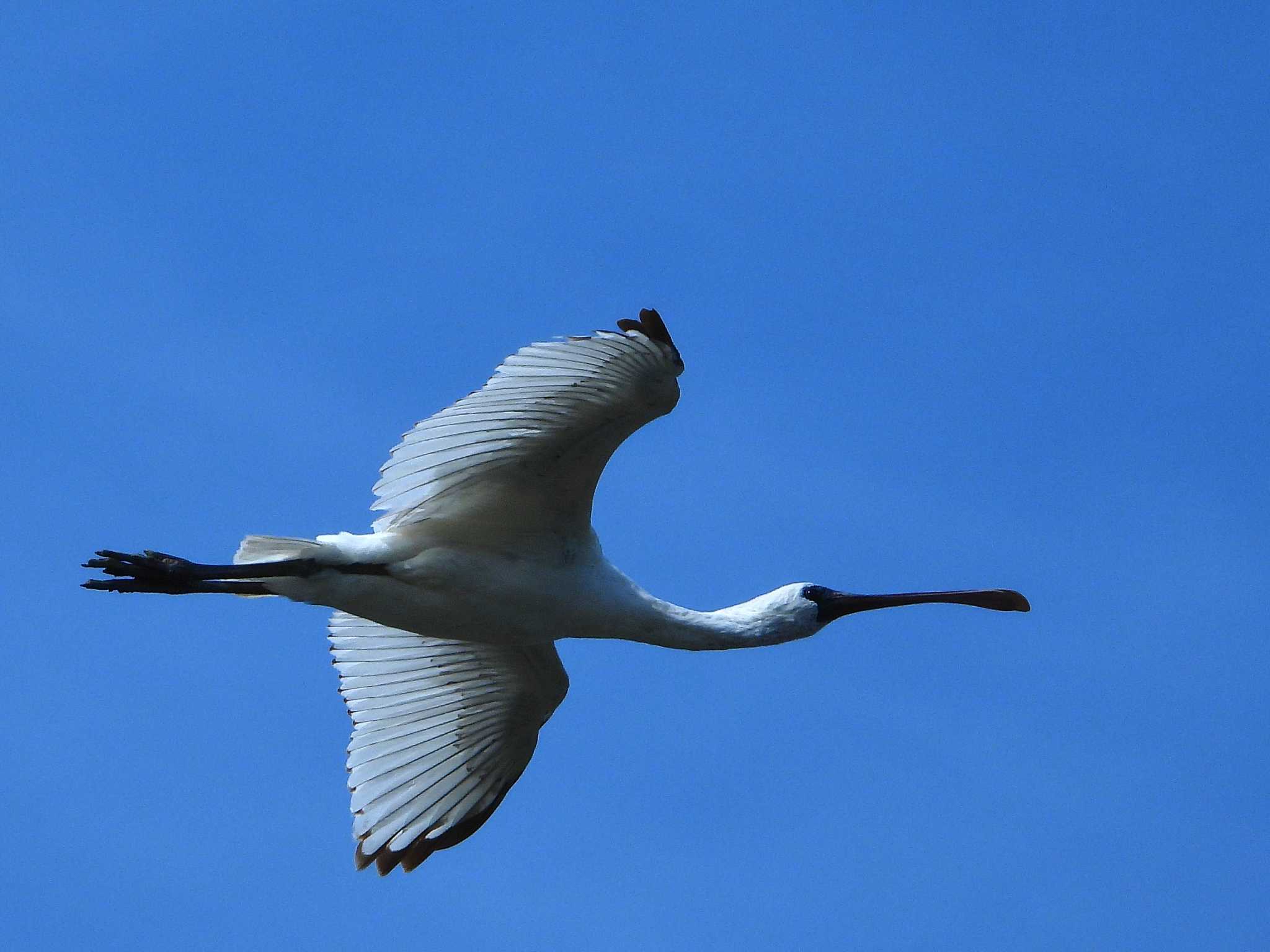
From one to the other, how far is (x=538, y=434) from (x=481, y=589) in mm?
1329

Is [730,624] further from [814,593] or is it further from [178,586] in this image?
[178,586]

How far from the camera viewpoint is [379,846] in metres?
14.1

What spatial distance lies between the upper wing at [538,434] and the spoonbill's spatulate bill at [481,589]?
1cm

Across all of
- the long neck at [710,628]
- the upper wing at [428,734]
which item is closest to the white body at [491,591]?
the long neck at [710,628]

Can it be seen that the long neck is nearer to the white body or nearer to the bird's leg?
the white body

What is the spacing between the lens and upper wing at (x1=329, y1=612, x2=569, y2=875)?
1409cm

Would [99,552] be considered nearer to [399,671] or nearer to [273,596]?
[273,596]

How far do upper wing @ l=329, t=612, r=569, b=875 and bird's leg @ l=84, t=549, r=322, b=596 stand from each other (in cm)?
170

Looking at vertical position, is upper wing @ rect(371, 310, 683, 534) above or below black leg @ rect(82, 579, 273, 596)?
above

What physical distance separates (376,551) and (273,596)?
3.04 feet

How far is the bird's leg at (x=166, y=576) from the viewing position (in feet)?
40.8

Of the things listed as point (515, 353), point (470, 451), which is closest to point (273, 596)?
point (470, 451)

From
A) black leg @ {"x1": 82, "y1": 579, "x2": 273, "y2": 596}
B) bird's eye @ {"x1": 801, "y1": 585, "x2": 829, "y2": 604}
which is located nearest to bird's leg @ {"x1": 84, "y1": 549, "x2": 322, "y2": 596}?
black leg @ {"x1": 82, "y1": 579, "x2": 273, "y2": 596}

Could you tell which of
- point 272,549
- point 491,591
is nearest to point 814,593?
point 491,591
